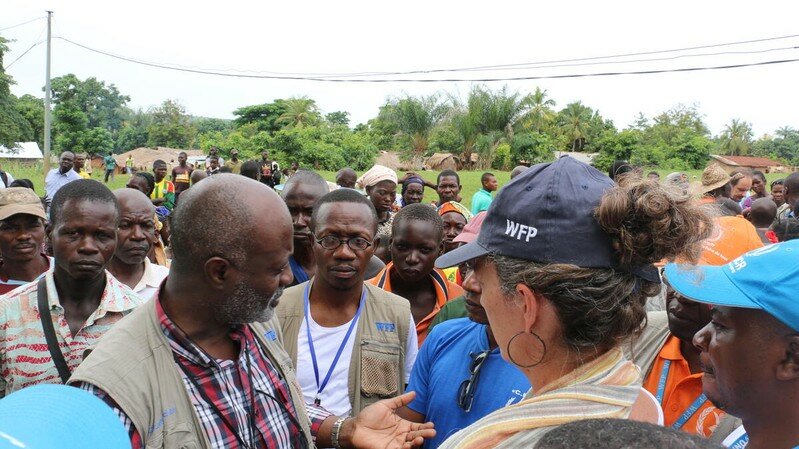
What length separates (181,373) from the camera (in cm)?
195

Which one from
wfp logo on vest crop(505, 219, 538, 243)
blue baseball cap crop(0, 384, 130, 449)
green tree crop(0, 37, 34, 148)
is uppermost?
wfp logo on vest crop(505, 219, 538, 243)

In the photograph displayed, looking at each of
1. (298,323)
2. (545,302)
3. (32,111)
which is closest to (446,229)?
(298,323)

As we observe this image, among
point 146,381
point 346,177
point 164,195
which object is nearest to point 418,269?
point 146,381

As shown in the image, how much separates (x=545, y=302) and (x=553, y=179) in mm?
321

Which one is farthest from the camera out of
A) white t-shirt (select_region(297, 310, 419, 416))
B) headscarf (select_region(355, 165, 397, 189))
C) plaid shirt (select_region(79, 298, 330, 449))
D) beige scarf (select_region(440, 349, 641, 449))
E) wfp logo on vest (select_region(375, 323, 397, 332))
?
headscarf (select_region(355, 165, 397, 189))

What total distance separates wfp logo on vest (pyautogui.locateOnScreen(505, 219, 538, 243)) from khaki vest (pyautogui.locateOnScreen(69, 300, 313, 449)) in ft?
3.69

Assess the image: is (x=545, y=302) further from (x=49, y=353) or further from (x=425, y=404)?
(x=49, y=353)

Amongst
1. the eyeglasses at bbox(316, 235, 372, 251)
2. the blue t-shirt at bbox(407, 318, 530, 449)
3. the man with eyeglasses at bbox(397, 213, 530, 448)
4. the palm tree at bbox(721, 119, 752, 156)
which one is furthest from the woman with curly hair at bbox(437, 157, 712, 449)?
the palm tree at bbox(721, 119, 752, 156)

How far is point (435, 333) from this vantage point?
266 cm

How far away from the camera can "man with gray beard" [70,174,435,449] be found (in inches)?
71.8

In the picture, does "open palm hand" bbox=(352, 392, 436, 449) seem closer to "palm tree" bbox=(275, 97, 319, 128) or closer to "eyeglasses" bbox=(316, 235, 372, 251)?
"eyeglasses" bbox=(316, 235, 372, 251)

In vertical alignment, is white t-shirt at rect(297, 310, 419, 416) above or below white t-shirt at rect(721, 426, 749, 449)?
below

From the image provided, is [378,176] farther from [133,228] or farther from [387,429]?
[387,429]

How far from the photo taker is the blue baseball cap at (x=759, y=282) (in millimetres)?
1645
